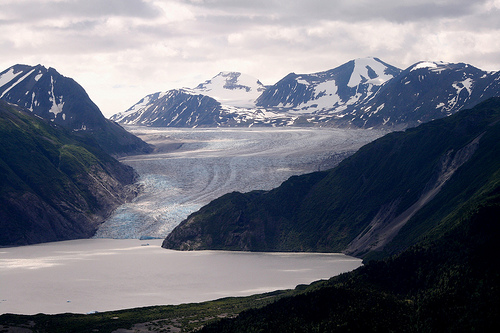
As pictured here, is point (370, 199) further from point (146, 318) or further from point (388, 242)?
point (146, 318)

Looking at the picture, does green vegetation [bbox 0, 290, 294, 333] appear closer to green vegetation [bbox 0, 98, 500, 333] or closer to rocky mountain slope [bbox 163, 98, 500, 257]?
green vegetation [bbox 0, 98, 500, 333]

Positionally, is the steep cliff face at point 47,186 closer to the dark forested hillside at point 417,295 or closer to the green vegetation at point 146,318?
the green vegetation at point 146,318

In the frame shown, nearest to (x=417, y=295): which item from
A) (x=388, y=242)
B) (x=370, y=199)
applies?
(x=388, y=242)

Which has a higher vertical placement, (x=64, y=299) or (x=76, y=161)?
(x=76, y=161)

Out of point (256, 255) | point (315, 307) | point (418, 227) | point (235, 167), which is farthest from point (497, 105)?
point (315, 307)

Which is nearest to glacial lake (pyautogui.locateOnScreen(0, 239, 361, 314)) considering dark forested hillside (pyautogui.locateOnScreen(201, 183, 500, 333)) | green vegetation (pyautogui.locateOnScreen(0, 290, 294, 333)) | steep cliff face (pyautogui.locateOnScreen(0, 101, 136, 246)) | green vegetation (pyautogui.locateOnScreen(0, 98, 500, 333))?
green vegetation (pyautogui.locateOnScreen(0, 290, 294, 333))

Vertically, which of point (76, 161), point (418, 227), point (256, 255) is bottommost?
point (256, 255)

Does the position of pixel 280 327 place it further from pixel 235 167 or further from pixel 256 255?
pixel 235 167
